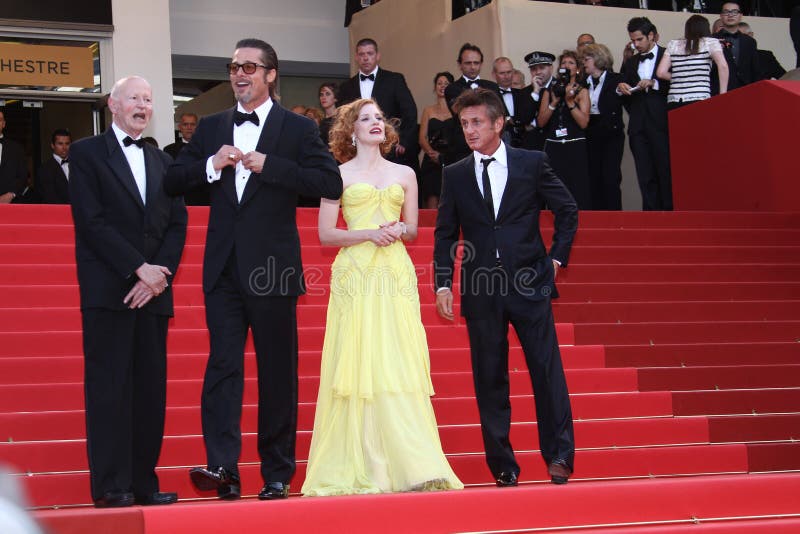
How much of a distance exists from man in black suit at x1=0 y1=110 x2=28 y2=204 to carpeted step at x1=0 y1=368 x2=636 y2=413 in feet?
16.2

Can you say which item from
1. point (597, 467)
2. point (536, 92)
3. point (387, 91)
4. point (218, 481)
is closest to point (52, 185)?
point (387, 91)

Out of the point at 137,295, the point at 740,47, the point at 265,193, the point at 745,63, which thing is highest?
the point at 740,47

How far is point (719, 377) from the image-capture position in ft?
24.9

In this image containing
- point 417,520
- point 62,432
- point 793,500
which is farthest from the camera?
point 62,432

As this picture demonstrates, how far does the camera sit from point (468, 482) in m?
6.29

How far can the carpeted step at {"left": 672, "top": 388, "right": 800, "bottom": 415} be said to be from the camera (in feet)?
23.7

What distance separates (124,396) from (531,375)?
189 cm

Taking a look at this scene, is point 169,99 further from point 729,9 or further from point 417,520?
point 417,520

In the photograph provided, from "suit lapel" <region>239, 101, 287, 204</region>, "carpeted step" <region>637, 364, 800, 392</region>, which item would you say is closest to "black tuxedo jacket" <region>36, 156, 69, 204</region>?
"carpeted step" <region>637, 364, 800, 392</region>

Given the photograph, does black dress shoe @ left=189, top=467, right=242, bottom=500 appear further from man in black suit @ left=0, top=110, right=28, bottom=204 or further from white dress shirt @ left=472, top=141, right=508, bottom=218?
man in black suit @ left=0, top=110, right=28, bottom=204

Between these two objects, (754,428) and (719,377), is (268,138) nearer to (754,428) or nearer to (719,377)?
(754,428)

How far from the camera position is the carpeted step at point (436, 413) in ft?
20.4

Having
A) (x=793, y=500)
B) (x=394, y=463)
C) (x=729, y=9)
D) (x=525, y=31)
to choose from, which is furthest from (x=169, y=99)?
(x=793, y=500)

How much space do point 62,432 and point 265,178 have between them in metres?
2.12
